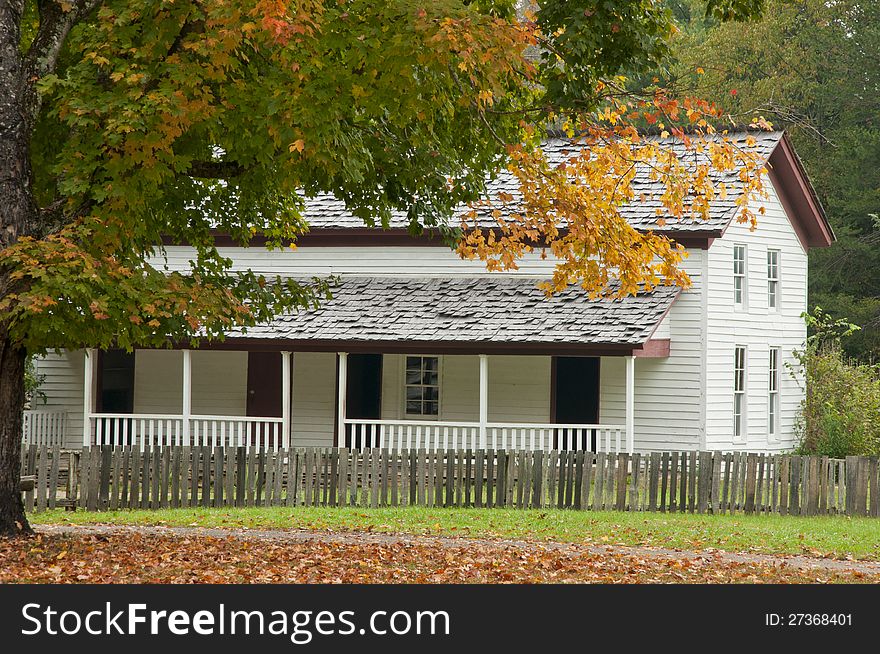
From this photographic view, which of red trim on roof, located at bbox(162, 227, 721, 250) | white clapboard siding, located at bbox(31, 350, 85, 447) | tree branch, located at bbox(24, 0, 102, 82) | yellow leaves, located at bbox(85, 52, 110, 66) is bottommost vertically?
white clapboard siding, located at bbox(31, 350, 85, 447)

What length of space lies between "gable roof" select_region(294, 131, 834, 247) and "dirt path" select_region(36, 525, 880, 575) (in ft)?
30.0

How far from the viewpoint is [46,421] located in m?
26.7

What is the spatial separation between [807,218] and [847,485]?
10599mm

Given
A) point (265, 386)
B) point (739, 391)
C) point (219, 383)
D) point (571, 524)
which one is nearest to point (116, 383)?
point (219, 383)

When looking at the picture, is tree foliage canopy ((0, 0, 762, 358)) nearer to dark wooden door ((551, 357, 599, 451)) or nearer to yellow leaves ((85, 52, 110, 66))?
yellow leaves ((85, 52, 110, 66))

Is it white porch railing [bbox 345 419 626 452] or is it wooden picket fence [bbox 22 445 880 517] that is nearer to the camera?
wooden picket fence [bbox 22 445 880 517]

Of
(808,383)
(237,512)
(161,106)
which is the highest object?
(161,106)

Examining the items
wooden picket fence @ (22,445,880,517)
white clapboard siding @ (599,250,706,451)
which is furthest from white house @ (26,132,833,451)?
wooden picket fence @ (22,445,880,517)

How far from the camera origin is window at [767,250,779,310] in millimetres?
27172

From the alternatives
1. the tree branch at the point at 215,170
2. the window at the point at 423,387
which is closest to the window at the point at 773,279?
the window at the point at 423,387

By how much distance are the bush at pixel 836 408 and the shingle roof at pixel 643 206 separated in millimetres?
4898

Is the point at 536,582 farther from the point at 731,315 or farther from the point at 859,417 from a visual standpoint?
the point at 859,417

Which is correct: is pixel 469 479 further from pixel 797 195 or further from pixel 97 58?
pixel 797 195

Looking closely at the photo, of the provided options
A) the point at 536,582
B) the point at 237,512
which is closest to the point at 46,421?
the point at 237,512
